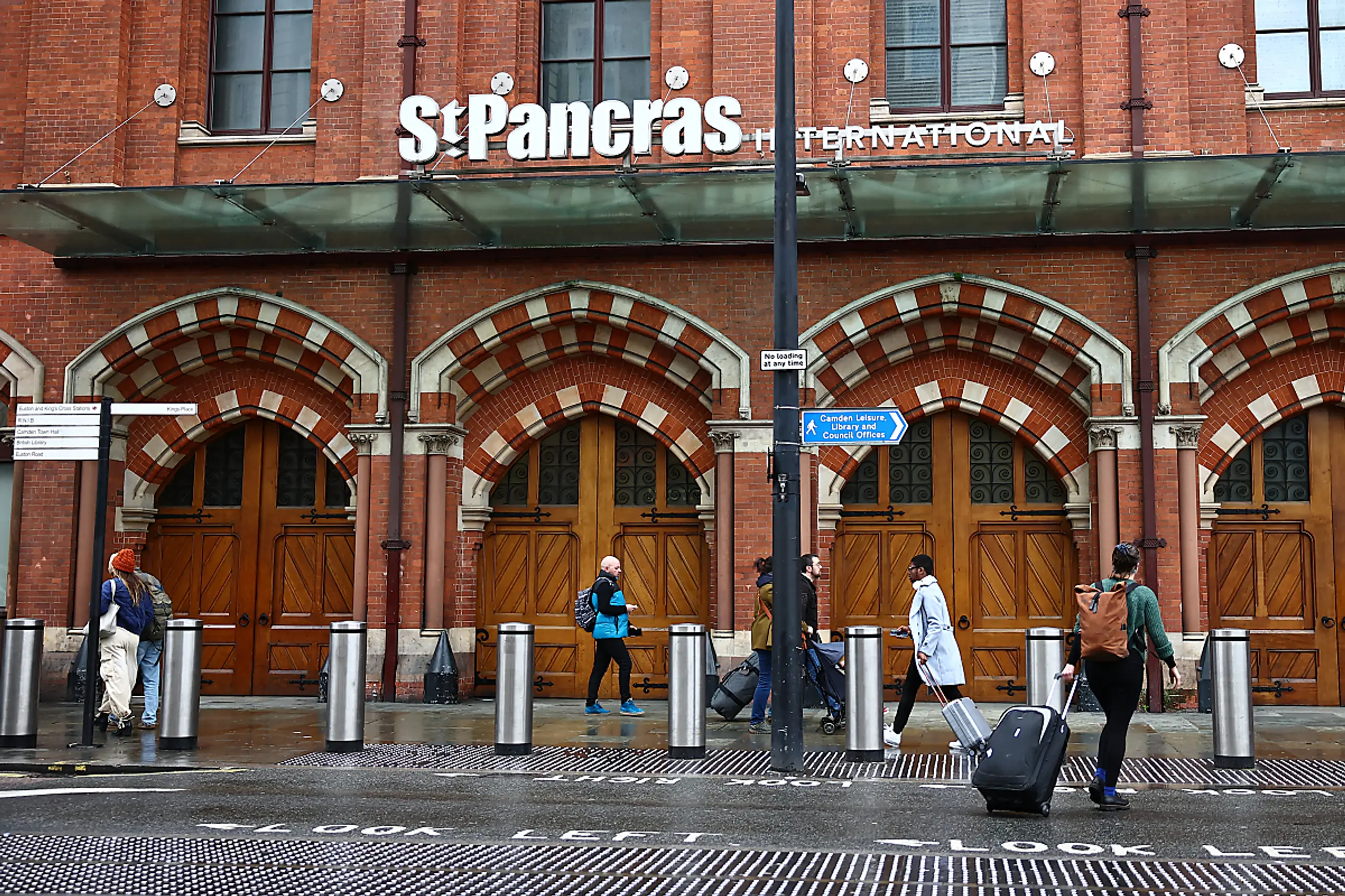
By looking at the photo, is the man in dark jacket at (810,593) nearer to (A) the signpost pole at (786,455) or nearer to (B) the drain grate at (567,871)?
(A) the signpost pole at (786,455)

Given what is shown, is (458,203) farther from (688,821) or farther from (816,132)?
(688,821)

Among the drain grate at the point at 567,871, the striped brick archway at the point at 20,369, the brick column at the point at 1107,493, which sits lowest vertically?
the drain grate at the point at 567,871

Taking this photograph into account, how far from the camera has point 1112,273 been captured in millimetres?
15984

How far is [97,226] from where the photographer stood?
1638 centimetres

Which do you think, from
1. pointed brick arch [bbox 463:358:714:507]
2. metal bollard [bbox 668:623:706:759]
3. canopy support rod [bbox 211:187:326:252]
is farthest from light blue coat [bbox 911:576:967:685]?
canopy support rod [bbox 211:187:326:252]

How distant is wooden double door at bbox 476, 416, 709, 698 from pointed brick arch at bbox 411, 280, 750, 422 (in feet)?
3.13

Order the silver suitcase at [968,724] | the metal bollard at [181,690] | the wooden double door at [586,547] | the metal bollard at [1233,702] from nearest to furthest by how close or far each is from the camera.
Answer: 1. the silver suitcase at [968,724]
2. the metal bollard at [1233,702]
3. the metal bollard at [181,690]
4. the wooden double door at [586,547]

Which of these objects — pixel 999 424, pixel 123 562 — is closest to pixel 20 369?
pixel 123 562

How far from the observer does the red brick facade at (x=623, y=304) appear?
16.0 metres

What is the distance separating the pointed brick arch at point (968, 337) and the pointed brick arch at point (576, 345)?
3.64 ft

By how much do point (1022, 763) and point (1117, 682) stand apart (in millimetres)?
991

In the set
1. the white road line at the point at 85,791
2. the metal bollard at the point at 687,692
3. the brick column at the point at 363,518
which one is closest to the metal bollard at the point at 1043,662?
the metal bollard at the point at 687,692

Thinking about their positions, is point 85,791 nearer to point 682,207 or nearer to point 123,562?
point 123,562

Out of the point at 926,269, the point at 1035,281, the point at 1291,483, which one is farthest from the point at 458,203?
the point at 1291,483
